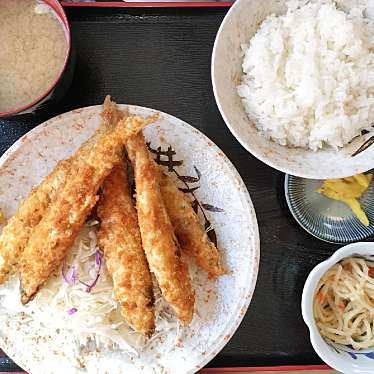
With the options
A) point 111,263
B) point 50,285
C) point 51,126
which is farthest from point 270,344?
point 51,126

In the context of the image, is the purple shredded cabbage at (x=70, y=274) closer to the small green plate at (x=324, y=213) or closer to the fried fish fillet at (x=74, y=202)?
the fried fish fillet at (x=74, y=202)

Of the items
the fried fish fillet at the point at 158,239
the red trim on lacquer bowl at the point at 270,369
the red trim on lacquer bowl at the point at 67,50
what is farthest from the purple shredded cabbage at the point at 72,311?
the red trim on lacquer bowl at the point at 67,50

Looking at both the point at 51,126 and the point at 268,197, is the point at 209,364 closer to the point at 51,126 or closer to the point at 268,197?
the point at 268,197

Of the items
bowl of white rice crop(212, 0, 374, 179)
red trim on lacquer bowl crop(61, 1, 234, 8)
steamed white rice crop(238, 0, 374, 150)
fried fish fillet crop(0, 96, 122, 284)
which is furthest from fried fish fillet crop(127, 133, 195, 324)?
red trim on lacquer bowl crop(61, 1, 234, 8)

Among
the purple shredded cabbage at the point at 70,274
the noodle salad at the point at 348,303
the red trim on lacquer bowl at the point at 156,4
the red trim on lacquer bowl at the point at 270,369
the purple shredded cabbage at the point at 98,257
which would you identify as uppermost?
the red trim on lacquer bowl at the point at 156,4

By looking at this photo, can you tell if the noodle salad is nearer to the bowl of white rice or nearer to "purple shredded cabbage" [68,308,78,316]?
the bowl of white rice

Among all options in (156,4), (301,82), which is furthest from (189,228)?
(156,4)

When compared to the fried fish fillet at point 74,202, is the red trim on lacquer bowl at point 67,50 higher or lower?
higher
